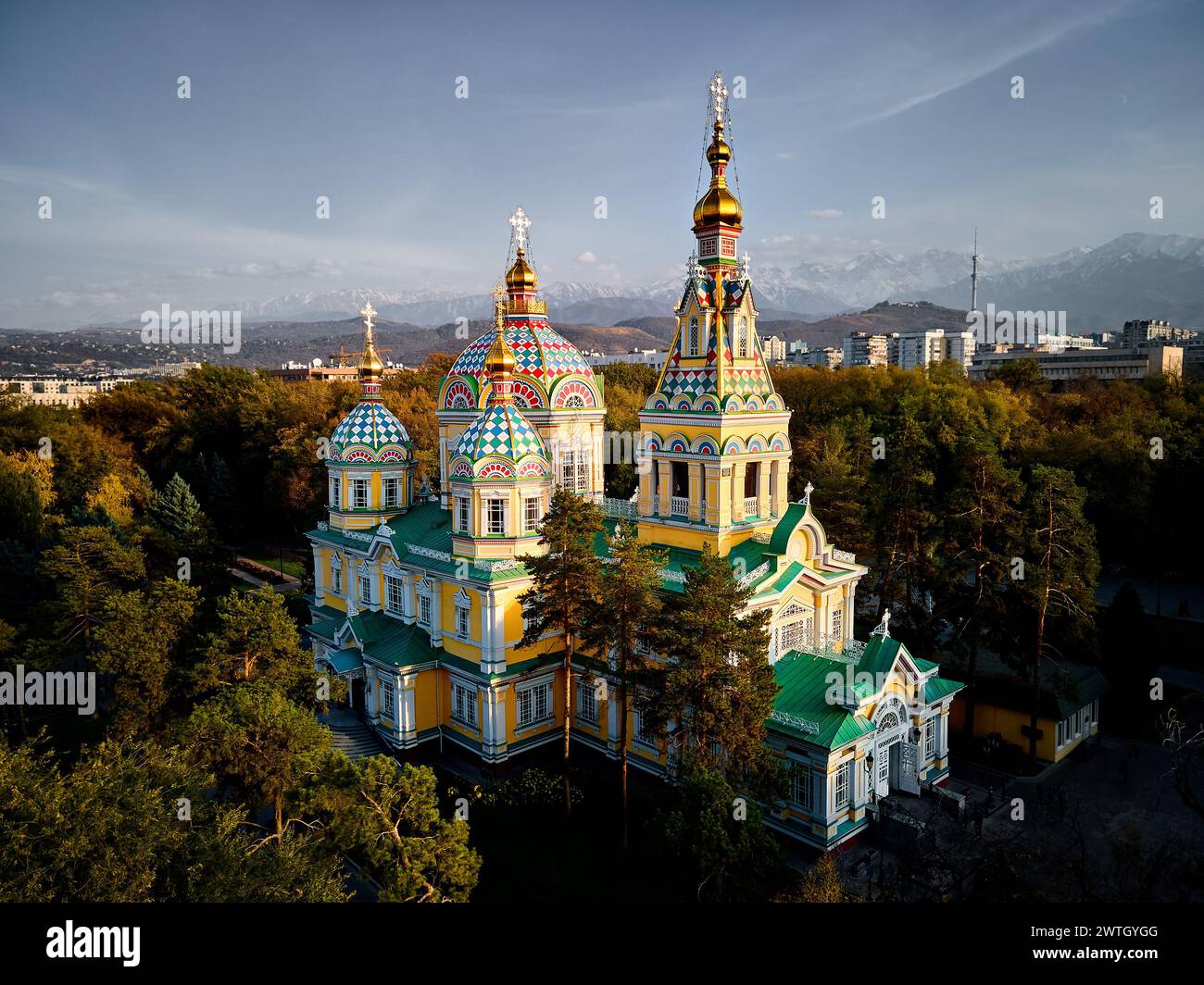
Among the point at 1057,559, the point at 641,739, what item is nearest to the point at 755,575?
the point at 641,739

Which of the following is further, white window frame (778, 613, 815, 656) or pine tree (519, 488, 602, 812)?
white window frame (778, 613, 815, 656)

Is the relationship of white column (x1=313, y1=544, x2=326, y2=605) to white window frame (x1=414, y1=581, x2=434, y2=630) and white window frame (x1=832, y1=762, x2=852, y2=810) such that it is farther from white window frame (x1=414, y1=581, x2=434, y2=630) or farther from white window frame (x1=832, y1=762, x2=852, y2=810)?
white window frame (x1=832, y1=762, x2=852, y2=810)

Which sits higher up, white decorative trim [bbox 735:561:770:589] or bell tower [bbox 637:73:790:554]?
bell tower [bbox 637:73:790:554]

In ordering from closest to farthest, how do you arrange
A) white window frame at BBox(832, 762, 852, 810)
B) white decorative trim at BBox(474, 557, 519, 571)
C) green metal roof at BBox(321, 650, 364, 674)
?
1. white window frame at BBox(832, 762, 852, 810)
2. white decorative trim at BBox(474, 557, 519, 571)
3. green metal roof at BBox(321, 650, 364, 674)

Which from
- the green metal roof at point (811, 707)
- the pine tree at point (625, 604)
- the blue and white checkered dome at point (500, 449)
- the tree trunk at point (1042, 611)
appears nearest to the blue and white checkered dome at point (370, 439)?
the blue and white checkered dome at point (500, 449)

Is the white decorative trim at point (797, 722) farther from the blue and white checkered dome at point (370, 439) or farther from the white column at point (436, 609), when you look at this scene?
the blue and white checkered dome at point (370, 439)

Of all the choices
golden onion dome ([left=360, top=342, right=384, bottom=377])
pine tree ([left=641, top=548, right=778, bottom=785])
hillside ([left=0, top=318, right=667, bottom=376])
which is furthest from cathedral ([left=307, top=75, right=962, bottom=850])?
hillside ([left=0, top=318, right=667, bottom=376])

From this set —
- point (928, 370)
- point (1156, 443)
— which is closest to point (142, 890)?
point (1156, 443)

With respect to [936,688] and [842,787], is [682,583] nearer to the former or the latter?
[842,787]
